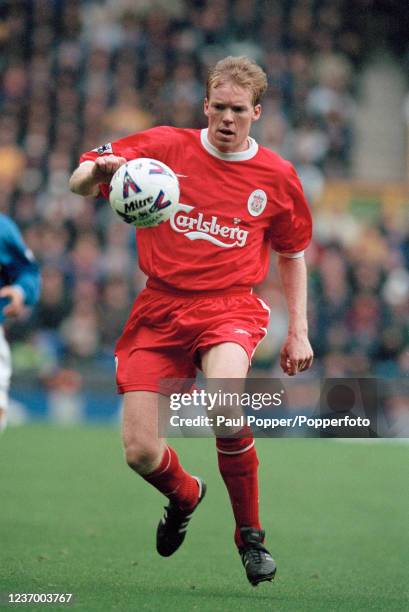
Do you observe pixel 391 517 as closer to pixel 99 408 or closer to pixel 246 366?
pixel 246 366

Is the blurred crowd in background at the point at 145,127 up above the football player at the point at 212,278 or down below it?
below

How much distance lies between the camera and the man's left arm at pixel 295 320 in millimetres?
5461

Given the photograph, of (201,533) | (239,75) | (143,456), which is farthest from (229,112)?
(201,533)

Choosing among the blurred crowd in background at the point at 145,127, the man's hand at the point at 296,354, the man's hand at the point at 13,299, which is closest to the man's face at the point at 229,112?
the man's hand at the point at 296,354

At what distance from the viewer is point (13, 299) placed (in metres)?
6.80

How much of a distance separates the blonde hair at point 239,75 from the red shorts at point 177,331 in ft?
3.04

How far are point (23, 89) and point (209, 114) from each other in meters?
12.6

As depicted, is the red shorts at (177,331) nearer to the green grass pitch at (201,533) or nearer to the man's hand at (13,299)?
the green grass pitch at (201,533)

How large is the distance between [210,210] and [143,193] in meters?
0.68

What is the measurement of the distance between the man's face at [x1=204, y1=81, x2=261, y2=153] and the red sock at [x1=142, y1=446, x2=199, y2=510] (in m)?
1.44

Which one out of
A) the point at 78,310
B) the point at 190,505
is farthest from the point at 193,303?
the point at 78,310

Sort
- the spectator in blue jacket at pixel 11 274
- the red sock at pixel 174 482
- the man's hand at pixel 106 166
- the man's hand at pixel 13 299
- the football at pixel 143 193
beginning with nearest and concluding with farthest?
1. the football at pixel 143 193
2. the man's hand at pixel 106 166
3. the red sock at pixel 174 482
4. the man's hand at pixel 13 299
5. the spectator in blue jacket at pixel 11 274

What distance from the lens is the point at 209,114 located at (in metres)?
5.36

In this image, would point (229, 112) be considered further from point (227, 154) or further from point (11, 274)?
point (11, 274)
